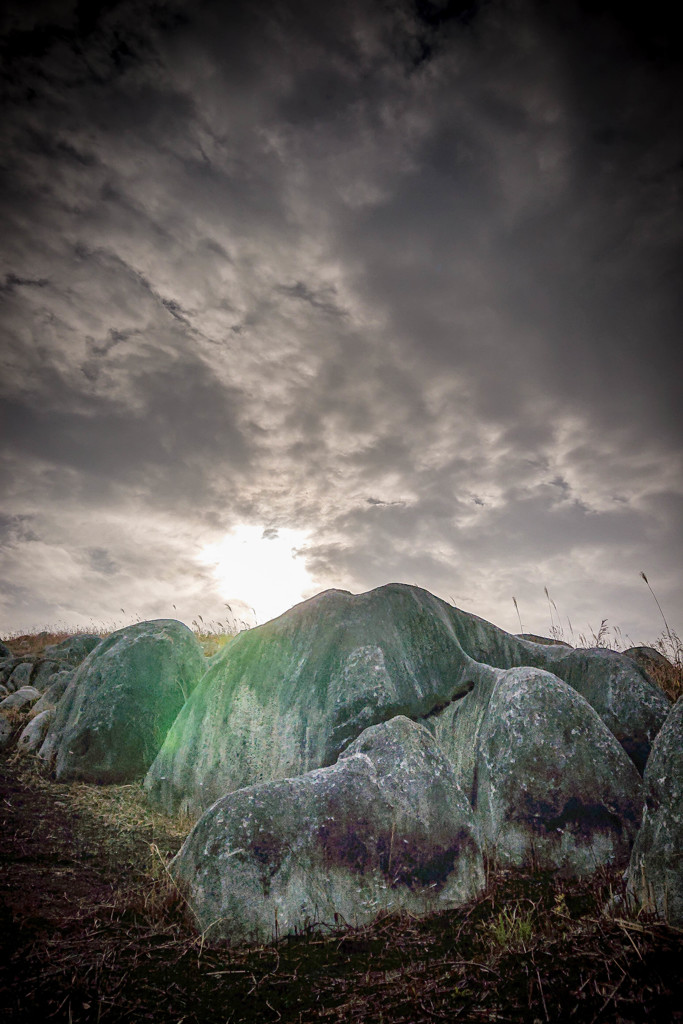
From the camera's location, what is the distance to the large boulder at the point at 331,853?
3.71m

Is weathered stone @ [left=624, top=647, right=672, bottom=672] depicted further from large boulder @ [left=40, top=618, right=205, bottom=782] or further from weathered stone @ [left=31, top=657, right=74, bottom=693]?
weathered stone @ [left=31, top=657, right=74, bottom=693]

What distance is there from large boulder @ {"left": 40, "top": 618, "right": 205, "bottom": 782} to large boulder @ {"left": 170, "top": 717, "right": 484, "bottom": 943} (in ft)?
15.7

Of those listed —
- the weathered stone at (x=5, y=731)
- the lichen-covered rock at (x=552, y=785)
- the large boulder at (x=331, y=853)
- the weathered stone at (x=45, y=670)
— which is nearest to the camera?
the large boulder at (x=331, y=853)

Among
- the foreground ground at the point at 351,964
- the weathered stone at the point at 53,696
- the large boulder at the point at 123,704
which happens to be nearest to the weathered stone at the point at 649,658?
the foreground ground at the point at 351,964

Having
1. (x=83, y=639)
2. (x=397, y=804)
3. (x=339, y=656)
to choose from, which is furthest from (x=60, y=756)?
(x=83, y=639)

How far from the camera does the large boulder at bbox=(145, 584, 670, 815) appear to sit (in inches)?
228

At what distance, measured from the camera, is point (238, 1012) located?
8.82ft

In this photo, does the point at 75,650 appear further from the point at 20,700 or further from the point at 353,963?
the point at 353,963

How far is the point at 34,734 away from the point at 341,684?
23.4 feet

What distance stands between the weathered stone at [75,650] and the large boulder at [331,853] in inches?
496

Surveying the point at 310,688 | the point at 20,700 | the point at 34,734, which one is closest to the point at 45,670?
the point at 20,700

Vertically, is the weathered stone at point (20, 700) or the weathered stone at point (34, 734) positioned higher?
the weathered stone at point (20, 700)

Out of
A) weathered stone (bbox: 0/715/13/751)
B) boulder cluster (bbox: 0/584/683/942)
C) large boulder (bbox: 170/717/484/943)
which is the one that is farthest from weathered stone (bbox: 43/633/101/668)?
large boulder (bbox: 170/717/484/943)

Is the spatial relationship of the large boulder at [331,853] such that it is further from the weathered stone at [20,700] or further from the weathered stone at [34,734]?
the weathered stone at [20,700]
